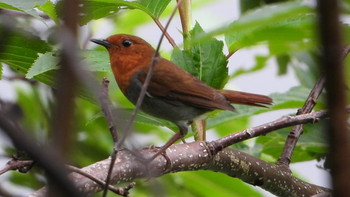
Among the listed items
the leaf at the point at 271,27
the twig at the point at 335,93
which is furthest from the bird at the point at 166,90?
the twig at the point at 335,93

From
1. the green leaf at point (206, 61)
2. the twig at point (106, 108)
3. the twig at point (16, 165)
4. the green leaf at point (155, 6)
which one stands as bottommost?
the twig at point (16, 165)

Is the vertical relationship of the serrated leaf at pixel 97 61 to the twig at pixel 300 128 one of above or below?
below

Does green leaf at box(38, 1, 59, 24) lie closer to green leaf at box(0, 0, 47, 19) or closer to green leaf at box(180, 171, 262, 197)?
green leaf at box(0, 0, 47, 19)

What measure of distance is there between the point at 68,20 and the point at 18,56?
8.31 ft

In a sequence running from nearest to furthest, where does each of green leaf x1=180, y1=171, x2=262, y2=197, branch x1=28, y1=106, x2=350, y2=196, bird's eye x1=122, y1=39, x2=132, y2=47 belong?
branch x1=28, y1=106, x2=350, y2=196, green leaf x1=180, y1=171, x2=262, y2=197, bird's eye x1=122, y1=39, x2=132, y2=47

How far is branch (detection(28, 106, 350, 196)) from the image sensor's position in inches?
92.2

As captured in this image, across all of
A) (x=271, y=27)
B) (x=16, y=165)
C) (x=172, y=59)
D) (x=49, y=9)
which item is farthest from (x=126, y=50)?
(x=271, y=27)

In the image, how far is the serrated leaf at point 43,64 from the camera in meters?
2.81

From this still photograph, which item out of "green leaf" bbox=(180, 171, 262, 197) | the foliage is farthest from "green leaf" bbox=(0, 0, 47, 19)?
"green leaf" bbox=(180, 171, 262, 197)

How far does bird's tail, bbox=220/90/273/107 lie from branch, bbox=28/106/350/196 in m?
0.46

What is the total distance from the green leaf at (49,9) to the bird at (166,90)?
0.60 metres

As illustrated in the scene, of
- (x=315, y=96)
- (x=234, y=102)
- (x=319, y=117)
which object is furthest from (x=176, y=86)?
(x=319, y=117)

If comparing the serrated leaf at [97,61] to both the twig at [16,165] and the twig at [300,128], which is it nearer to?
the twig at [300,128]

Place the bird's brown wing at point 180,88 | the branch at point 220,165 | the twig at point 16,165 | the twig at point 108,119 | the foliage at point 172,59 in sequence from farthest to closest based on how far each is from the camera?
the bird's brown wing at point 180,88 → the foliage at point 172,59 → the branch at point 220,165 → the twig at point 16,165 → the twig at point 108,119
